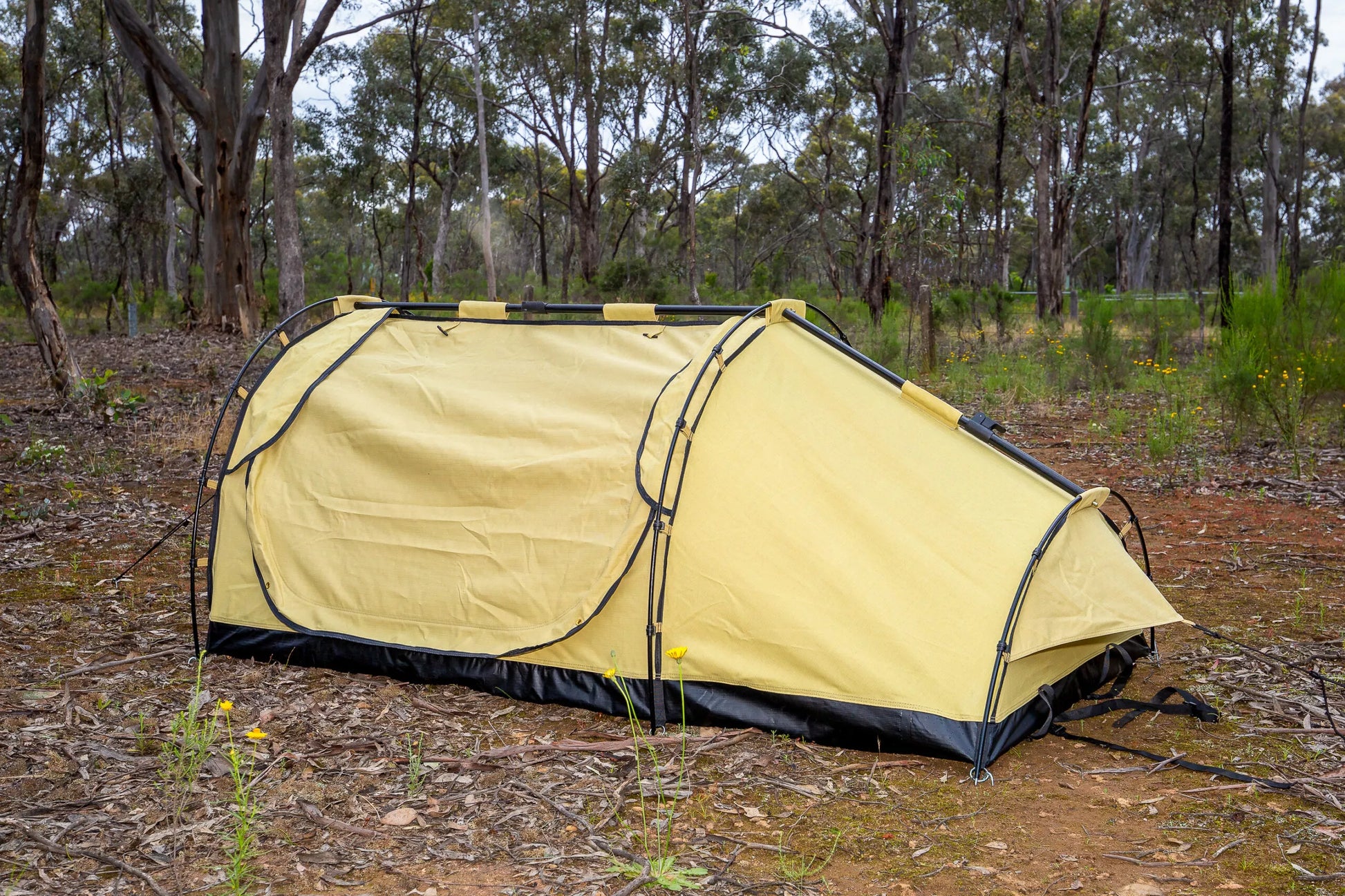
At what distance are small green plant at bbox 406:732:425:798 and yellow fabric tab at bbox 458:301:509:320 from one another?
65.1 inches

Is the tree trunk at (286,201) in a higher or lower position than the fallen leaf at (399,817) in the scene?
higher

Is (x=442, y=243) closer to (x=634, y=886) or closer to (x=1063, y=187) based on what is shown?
(x=1063, y=187)

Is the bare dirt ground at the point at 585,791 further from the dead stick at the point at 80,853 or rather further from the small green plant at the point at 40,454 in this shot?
the small green plant at the point at 40,454

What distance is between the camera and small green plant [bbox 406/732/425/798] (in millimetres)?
2979

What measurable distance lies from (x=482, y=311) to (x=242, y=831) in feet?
7.34

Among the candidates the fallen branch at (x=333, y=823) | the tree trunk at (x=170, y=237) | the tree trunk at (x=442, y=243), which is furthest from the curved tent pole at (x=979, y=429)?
the tree trunk at (x=170, y=237)

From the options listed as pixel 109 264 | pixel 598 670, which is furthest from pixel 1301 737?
pixel 109 264

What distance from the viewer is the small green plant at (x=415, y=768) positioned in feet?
9.77

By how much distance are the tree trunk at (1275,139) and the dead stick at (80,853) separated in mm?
20649

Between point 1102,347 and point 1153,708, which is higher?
point 1102,347

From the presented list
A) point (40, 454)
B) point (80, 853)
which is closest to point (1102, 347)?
point (40, 454)

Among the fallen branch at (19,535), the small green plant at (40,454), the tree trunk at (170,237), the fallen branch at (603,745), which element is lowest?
the fallen branch at (603,745)

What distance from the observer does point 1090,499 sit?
11.3 feet

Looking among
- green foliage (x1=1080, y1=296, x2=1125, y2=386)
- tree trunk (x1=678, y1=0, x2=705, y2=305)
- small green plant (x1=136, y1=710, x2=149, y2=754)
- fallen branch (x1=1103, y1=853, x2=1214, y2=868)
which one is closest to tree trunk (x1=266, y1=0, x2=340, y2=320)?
tree trunk (x1=678, y1=0, x2=705, y2=305)
